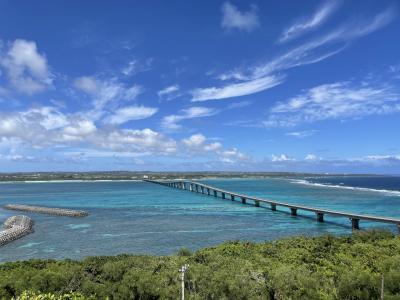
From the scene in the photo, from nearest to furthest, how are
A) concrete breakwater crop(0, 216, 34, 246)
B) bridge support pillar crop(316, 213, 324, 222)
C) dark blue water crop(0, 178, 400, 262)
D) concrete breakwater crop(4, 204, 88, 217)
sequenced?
dark blue water crop(0, 178, 400, 262) < concrete breakwater crop(0, 216, 34, 246) < bridge support pillar crop(316, 213, 324, 222) < concrete breakwater crop(4, 204, 88, 217)

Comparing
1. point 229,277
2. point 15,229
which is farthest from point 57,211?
point 229,277

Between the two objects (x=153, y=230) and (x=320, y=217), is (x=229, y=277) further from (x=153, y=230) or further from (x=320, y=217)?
(x=320, y=217)

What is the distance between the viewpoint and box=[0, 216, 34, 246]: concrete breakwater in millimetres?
51731

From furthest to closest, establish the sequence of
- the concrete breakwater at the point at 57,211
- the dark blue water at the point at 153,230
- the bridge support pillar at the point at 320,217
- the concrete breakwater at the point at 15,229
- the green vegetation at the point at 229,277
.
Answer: the concrete breakwater at the point at 57,211 → the bridge support pillar at the point at 320,217 → the concrete breakwater at the point at 15,229 → the dark blue water at the point at 153,230 → the green vegetation at the point at 229,277

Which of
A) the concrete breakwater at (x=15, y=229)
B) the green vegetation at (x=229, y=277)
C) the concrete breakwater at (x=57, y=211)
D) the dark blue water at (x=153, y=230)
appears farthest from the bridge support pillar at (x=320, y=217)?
the concrete breakwater at (x=15, y=229)

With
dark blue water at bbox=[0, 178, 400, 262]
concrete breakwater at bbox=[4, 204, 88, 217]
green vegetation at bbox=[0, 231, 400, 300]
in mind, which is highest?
green vegetation at bbox=[0, 231, 400, 300]

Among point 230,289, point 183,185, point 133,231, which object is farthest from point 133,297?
point 183,185

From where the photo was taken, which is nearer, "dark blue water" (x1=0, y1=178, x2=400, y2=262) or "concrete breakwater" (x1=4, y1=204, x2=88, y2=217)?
"dark blue water" (x1=0, y1=178, x2=400, y2=262)

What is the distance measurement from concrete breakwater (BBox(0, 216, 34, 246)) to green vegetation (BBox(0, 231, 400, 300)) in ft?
81.8

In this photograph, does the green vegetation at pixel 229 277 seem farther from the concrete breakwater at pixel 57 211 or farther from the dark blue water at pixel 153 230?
the concrete breakwater at pixel 57 211

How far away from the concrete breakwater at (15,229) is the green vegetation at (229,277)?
24.9m

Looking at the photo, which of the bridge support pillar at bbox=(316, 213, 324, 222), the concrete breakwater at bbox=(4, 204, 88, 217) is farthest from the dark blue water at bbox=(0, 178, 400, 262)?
the concrete breakwater at bbox=(4, 204, 88, 217)

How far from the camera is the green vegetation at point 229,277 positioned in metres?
20.6

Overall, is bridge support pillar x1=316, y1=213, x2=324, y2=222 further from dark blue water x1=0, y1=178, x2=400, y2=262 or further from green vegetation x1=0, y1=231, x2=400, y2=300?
green vegetation x1=0, y1=231, x2=400, y2=300
